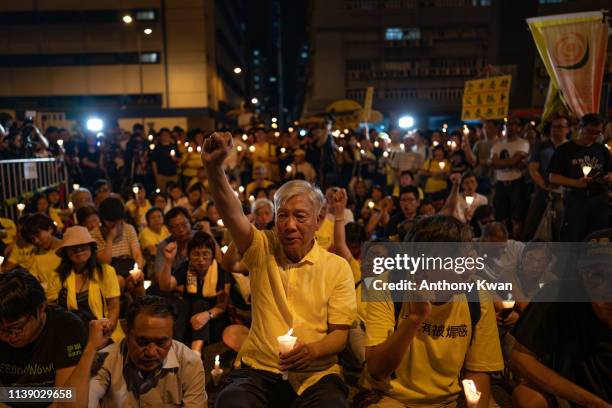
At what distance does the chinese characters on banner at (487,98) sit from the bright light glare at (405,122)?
2173cm

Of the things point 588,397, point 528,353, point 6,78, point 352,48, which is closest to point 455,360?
point 528,353

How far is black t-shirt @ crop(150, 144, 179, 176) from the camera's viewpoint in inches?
437

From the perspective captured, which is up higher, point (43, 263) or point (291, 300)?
point (291, 300)

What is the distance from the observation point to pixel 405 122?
104ft

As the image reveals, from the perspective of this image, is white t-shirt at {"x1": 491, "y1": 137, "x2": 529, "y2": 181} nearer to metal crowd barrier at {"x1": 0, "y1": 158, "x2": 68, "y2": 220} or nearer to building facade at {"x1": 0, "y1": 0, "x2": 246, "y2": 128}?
metal crowd barrier at {"x1": 0, "y1": 158, "x2": 68, "y2": 220}

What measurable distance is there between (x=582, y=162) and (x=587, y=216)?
0.61m

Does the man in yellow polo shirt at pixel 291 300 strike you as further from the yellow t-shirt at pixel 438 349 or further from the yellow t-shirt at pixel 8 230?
the yellow t-shirt at pixel 8 230

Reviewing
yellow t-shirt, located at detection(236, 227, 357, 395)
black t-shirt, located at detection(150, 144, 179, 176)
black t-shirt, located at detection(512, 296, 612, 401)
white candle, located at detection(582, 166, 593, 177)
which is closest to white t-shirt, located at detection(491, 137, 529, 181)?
white candle, located at detection(582, 166, 593, 177)

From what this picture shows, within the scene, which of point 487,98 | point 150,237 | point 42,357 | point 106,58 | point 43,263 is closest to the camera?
point 42,357

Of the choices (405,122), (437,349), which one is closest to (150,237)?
(437,349)

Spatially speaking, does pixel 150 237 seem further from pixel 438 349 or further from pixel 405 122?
pixel 405 122

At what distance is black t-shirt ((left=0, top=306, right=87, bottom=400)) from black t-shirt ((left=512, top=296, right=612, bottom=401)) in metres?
2.29


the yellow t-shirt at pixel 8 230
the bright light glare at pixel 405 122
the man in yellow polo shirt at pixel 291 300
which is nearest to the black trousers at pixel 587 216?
the man in yellow polo shirt at pixel 291 300

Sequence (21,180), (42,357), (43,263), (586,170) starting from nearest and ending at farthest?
(42,357), (43,263), (586,170), (21,180)
